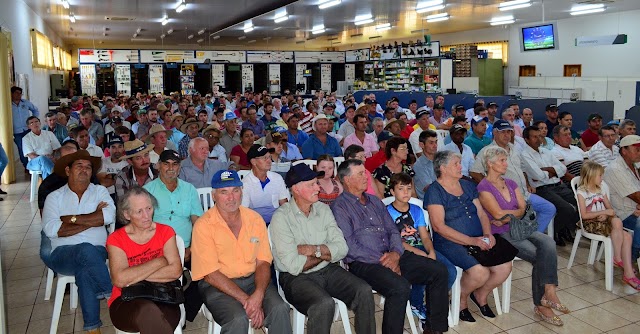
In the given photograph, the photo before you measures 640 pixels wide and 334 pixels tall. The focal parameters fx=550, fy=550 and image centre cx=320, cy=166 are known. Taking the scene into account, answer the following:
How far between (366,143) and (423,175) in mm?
1895

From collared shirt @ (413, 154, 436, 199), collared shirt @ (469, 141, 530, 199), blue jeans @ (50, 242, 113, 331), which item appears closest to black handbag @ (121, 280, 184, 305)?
blue jeans @ (50, 242, 113, 331)

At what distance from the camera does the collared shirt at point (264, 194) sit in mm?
4453

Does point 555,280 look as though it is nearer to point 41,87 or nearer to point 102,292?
point 102,292

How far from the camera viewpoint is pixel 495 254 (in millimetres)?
3912

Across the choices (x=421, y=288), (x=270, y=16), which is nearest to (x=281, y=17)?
(x=270, y=16)

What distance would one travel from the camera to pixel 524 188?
5.09 metres

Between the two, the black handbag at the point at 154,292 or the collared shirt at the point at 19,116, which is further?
the collared shirt at the point at 19,116

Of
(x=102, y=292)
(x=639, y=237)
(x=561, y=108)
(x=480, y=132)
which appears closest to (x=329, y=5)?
(x=561, y=108)

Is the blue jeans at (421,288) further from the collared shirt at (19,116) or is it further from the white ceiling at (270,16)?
the white ceiling at (270,16)

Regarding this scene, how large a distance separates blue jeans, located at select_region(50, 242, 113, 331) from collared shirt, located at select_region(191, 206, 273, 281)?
76cm

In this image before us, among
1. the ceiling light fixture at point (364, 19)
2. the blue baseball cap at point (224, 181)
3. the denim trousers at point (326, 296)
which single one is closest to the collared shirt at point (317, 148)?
the denim trousers at point (326, 296)

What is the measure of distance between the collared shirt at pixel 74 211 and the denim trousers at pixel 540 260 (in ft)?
9.99

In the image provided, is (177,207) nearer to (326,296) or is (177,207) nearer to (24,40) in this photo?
(326,296)

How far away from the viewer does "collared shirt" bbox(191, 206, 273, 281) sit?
3193mm
